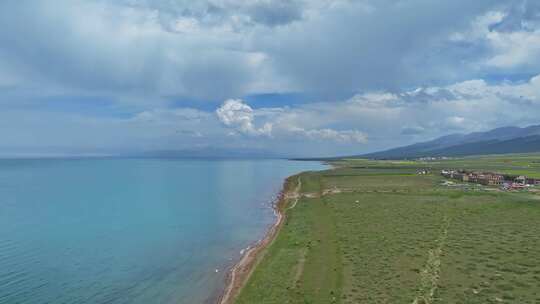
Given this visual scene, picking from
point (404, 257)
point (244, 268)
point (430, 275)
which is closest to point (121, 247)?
point (244, 268)

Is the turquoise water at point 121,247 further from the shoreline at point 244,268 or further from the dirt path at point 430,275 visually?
the dirt path at point 430,275

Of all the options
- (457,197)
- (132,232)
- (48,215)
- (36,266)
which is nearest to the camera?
(36,266)

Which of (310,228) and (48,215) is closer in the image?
(310,228)

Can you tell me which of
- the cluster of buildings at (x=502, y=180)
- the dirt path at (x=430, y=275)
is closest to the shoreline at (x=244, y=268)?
the dirt path at (x=430, y=275)

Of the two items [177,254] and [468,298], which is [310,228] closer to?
[177,254]

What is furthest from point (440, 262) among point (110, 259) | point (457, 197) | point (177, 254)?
point (457, 197)

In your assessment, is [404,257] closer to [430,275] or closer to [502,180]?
[430,275]

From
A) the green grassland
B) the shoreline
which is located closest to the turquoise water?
the shoreline

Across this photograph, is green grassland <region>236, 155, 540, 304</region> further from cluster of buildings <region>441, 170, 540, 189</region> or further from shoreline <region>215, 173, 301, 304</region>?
cluster of buildings <region>441, 170, 540, 189</region>
